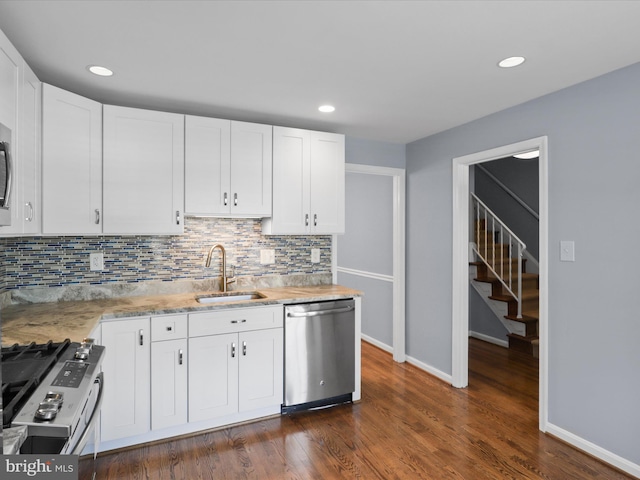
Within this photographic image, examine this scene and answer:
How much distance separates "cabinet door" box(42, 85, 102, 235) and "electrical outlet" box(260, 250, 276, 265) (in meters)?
1.32

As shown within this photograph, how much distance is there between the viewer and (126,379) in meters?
2.52

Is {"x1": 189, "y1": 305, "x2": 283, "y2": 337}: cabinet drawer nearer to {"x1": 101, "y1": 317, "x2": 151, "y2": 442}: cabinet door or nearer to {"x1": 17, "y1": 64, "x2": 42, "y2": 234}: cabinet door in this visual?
{"x1": 101, "y1": 317, "x2": 151, "y2": 442}: cabinet door

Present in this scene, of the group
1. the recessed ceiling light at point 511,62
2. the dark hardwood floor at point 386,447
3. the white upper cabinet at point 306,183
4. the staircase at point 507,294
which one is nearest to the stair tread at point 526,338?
the staircase at point 507,294

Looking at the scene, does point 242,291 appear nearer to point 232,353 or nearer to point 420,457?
point 232,353

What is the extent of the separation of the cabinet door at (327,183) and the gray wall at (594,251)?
53.8 inches

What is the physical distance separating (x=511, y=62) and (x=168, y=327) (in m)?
2.69

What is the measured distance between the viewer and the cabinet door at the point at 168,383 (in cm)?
261

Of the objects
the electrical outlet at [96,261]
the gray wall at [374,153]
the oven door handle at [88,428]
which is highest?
the gray wall at [374,153]

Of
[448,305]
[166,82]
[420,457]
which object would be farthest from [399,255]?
[166,82]

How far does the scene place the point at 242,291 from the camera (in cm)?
335

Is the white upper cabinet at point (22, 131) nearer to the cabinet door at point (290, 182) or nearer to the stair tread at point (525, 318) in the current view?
the cabinet door at point (290, 182)

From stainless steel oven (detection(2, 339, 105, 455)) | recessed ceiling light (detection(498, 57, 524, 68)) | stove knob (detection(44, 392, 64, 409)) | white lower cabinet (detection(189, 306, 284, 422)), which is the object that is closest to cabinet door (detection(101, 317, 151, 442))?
white lower cabinet (detection(189, 306, 284, 422))

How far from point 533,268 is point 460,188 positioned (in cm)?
261

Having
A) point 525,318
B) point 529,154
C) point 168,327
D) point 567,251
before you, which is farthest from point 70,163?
point 525,318
